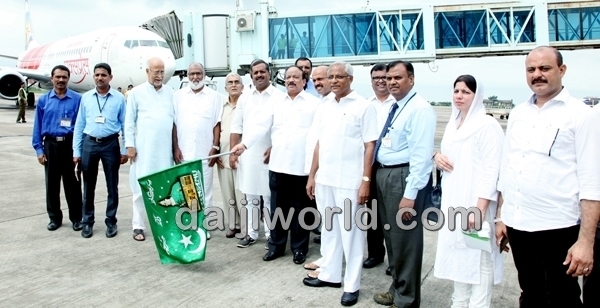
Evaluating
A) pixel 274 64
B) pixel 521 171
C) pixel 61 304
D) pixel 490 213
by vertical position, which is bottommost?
pixel 61 304

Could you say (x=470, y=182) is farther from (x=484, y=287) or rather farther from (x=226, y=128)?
(x=226, y=128)

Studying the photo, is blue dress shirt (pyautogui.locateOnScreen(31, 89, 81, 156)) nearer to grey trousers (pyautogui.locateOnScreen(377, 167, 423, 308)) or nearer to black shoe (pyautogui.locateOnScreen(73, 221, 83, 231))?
black shoe (pyautogui.locateOnScreen(73, 221, 83, 231))

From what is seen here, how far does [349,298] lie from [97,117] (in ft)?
10.9

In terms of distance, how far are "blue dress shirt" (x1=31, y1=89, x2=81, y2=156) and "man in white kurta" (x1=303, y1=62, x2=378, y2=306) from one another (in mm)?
3215

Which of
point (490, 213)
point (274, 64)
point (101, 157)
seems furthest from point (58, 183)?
point (274, 64)

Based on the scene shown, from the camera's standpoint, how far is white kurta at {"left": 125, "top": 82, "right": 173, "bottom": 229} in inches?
196

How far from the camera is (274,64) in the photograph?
80.5ft

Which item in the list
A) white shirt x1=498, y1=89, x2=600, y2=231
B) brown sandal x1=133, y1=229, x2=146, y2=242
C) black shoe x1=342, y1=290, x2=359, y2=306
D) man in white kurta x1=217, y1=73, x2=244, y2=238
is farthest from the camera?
man in white kurta x1=217, y1=73, x2=244, y2=238

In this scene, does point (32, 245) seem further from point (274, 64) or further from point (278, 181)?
point (274, 64)

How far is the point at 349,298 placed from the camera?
351cm

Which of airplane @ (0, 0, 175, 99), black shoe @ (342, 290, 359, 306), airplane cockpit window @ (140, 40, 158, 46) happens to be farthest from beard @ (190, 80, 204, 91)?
airplane cockpit window @ (140, 40, 158, 46)

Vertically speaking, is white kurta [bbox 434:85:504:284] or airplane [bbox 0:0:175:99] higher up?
airplane [bbox 0:0:175:99]

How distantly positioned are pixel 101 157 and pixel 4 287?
176 cm

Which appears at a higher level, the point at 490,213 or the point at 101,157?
the point at 101,157
